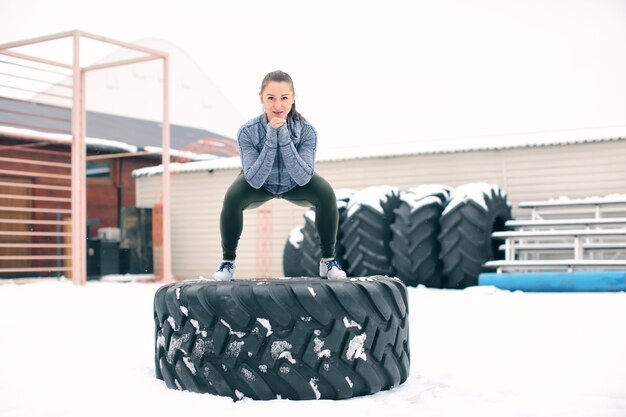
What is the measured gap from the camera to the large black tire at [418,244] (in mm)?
6199

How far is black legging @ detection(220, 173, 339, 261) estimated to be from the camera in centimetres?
242

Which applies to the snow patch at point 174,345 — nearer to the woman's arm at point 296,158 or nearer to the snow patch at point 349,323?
the snow patch at point 349,323

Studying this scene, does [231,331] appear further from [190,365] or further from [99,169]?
[99,169]

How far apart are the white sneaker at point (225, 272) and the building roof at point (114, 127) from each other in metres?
8.10

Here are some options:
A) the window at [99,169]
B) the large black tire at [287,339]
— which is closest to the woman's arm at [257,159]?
the large black tire at [287,339]

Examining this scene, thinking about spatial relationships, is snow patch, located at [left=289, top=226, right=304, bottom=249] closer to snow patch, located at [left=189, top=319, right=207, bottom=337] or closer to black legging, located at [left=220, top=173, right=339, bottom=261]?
black legging, located at [left=220, top=173, right=339, bottom=261]

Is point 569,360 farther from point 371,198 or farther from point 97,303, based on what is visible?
point 371,198

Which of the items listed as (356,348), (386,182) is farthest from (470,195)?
(356,348)

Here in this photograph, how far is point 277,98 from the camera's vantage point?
2.33 m

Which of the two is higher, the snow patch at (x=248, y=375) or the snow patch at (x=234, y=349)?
the snow patch at (x=234, y=349)

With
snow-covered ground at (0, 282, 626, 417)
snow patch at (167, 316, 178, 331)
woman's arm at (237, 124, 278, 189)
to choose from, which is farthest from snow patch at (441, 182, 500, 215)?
snow patch at (167, 316, 178, 331)

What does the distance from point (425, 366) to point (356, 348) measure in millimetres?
657

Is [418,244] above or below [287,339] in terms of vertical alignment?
above

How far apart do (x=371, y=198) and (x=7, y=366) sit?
4482 mm
